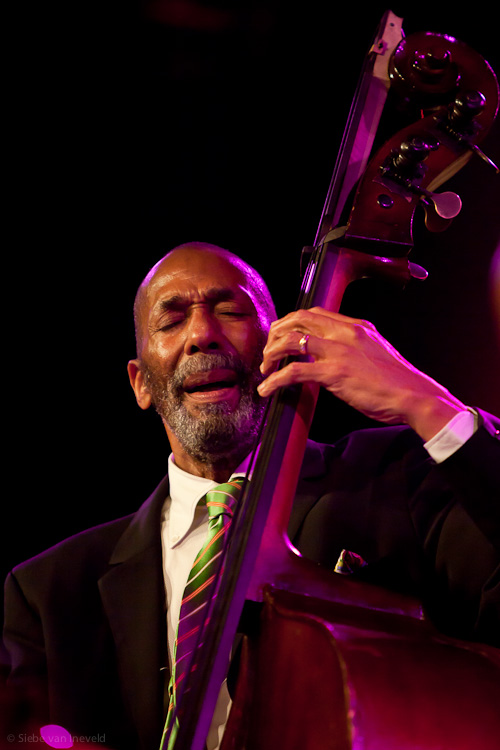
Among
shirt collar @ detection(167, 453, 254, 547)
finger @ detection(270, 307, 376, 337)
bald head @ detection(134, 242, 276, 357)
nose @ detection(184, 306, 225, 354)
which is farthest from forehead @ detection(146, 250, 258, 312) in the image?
finger @ detection(270, 307, 376, 337)

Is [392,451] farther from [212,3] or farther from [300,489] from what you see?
[212,3]

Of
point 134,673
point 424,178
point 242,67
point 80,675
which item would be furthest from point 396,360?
point 242,67

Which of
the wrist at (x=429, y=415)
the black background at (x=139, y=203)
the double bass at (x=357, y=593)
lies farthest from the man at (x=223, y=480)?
the black background at (x=139, y=203)

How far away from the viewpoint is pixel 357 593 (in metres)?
1.17

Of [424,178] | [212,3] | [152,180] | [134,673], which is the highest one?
[212,3]

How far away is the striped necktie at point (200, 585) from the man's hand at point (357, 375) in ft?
1.74

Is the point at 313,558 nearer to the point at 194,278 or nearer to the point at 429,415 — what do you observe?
the point at 429,415

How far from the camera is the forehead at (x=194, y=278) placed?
7.41 feet

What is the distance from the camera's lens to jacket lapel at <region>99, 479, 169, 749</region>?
1.84 m

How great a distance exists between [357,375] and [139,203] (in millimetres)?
2180

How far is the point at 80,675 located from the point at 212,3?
105 inches

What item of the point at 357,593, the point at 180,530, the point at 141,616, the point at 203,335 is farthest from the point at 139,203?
the point at 357,593

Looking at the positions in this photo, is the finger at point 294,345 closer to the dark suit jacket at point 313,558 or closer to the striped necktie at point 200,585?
the dark suit jacket at point 313,558

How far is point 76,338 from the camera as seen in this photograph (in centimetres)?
319
